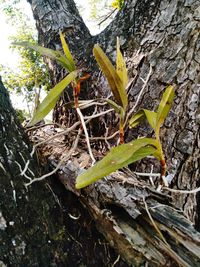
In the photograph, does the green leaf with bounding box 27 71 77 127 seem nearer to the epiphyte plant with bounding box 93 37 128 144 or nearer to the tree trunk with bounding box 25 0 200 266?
the epiphyte plant with bounding box 93 37 128 144

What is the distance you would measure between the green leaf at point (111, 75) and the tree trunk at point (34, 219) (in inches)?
9.1

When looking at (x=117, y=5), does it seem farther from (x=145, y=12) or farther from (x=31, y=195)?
(x=31, y=195)

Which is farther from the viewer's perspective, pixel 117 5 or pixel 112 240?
pixel 117 5

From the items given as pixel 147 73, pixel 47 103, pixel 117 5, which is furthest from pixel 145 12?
pixel 117 5

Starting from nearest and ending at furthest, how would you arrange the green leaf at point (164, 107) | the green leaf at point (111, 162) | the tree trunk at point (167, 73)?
the green leaf at point (111, 162)
the green leaf at point (164, 107)
the tree trunk at point (167, 73)

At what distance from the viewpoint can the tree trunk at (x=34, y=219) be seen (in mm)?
677

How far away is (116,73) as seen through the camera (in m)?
0.75

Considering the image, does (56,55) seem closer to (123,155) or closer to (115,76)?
(115,76)

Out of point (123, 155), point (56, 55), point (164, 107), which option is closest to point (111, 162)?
point (123, 155)

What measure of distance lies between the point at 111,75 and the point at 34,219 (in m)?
0.36

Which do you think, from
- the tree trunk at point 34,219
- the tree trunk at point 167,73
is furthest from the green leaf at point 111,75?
the tree trunk at point 34,219

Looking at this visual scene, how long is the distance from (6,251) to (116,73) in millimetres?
439

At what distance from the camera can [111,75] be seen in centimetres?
75

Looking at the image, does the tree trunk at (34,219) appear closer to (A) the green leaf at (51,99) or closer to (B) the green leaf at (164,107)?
(A) the green leaf at (51,99)
